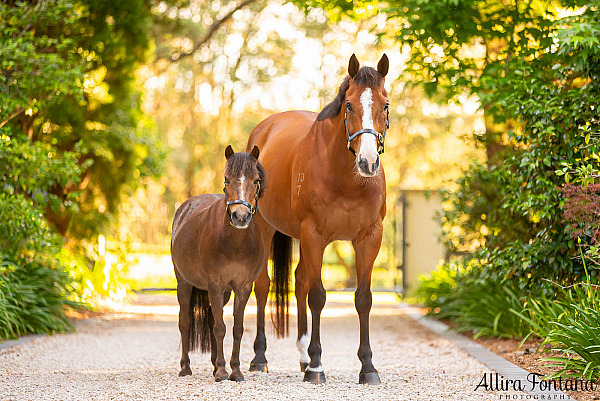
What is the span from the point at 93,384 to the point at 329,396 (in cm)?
205

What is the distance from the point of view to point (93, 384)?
594cm

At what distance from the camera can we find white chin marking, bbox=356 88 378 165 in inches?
201

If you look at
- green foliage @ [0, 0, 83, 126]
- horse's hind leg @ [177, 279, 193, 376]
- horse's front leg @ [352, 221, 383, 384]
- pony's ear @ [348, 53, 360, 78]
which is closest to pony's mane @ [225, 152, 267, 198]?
pony's ear @ [348, 53, 360, 78]

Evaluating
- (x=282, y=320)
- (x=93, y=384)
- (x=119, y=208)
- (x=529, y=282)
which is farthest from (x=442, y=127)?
(x=93, y=384)

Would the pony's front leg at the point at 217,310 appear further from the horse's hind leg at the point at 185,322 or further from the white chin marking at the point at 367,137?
the white chin marking at the point at 367,137

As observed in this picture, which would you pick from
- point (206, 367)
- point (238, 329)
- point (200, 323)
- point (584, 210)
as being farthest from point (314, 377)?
point (584, 210)

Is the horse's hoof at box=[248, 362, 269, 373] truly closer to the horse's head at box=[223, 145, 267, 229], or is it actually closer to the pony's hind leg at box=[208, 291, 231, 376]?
the pony's hind leg at box=[208, 291, 231, 376]

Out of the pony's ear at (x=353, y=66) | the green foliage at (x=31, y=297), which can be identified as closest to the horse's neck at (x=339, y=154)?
the pony's ear at (x=353, y=66)

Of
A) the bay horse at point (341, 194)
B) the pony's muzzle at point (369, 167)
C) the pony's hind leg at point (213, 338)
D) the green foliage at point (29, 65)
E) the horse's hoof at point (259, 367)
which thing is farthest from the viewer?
the green foliage at point (29, 65)

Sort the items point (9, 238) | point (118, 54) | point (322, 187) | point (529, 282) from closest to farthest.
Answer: point (322, 187), point (529, 282), point (9, 238), point (118, 54)

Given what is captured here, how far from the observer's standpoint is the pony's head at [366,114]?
5.12 m

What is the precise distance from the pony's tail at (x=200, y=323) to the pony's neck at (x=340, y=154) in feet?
5.46

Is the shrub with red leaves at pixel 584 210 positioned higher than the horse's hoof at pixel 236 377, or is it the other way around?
the shrub with red leaves at pixel 584 210

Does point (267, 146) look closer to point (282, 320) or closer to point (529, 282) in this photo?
point (282, 320)
